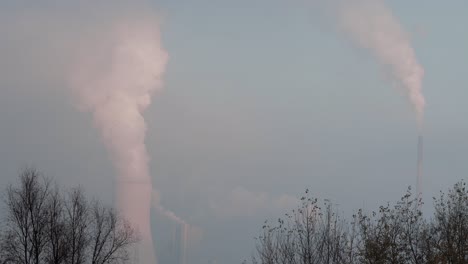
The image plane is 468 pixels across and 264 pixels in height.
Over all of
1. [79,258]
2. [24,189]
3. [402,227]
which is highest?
[24,189]

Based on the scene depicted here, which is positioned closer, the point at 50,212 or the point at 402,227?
the point at 402,227

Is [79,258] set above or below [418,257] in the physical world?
above

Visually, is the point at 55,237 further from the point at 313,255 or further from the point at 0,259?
the point at 313,255

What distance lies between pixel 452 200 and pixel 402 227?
2.73 m

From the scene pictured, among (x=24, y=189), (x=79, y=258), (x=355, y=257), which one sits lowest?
(x=355, y=257)

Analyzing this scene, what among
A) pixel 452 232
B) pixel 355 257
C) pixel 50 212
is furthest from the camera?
pixel 50 212

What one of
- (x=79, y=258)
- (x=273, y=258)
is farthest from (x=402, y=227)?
(x=79, y=258)

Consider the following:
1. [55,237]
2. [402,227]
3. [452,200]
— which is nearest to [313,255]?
[402,227]

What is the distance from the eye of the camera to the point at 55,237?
53781 mm

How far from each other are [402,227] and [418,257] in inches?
120

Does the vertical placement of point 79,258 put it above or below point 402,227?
above

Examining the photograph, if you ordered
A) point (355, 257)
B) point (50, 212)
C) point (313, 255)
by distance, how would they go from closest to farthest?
point (355, 257)
point (313, 255)
point (50, 212)

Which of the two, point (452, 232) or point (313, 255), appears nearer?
point (452, 232)

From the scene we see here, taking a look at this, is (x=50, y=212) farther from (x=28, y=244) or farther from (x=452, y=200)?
(x=452, y=200)
